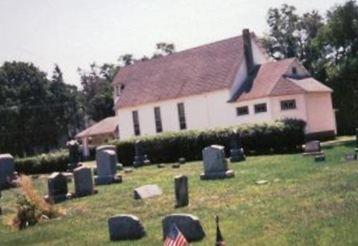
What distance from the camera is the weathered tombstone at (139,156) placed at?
3747 centimetres

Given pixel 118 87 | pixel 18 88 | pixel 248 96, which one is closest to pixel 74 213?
pixel 248 96

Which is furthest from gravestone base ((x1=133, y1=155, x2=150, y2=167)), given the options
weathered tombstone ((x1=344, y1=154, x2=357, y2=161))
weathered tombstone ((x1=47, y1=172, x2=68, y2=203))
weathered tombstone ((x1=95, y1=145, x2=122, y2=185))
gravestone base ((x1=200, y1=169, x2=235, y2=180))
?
weathered tombstone ((x1=344, y1=154, x2=357, y2=161))

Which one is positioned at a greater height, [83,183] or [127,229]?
[83,183]

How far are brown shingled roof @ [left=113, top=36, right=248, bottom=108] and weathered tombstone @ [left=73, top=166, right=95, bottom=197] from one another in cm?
2678

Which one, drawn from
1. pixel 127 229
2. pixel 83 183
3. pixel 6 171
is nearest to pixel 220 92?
pixel 6 171

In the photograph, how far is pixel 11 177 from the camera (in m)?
33.4

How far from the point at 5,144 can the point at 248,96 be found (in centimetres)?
4477

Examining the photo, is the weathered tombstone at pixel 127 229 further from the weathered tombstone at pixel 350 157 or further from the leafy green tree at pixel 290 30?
the leafy green tree at pixel 290 30

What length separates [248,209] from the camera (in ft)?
48.9

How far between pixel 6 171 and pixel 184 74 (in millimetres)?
24089

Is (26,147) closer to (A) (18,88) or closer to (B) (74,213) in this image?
(A) (18,88)

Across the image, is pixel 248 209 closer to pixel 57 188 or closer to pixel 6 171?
pixel 57 188

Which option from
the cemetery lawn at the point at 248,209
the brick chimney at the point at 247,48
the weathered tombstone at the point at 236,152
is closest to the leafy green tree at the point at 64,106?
the brick chimney at the point at 247,48

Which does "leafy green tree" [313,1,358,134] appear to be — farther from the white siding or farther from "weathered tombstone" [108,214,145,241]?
"weathered tombstone" [108,214,145,241]
